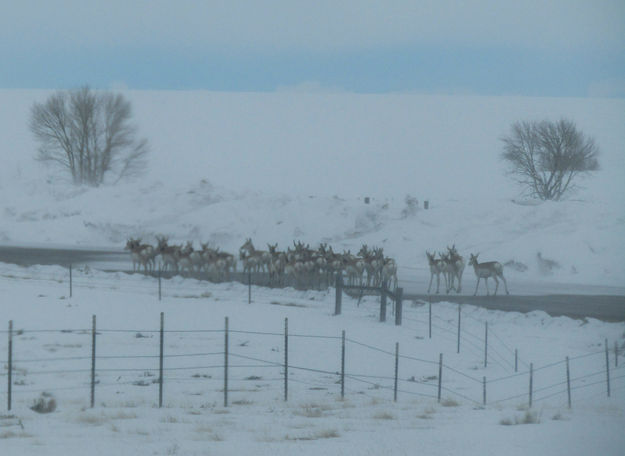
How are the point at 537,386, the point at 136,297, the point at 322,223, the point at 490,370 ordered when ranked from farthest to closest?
1. the point at 322,223
2. the point at 136,297
3. the point at 490,370
4. the point at 537,386

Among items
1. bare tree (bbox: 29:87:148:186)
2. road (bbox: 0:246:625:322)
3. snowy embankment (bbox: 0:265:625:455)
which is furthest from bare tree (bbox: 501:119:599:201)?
snowy embankment (bbox: 0:265:625:455)

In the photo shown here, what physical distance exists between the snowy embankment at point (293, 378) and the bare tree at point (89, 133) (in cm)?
5076

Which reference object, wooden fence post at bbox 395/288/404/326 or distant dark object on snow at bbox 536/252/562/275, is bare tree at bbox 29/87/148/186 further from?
wooden fence post at bbox 395/288/404/326

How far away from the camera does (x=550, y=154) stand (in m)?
66.6

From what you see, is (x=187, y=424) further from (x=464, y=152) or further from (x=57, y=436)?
(x=464, y=152)

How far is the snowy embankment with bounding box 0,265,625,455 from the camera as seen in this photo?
505 inches

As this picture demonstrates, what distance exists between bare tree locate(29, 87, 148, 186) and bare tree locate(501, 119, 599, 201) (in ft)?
113

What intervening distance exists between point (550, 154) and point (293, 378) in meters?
50.5

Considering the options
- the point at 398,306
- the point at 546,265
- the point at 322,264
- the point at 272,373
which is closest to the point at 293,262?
the point at 322,264

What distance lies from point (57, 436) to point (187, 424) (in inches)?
77.7

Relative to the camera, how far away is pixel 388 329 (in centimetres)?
2602

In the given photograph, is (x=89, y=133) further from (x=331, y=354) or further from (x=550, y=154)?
(x=331, y=354)

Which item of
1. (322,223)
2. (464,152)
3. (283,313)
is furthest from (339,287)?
(464,152)

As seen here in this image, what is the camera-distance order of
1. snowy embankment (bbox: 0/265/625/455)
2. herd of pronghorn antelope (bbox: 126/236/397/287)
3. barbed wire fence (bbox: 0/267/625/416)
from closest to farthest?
1. snowy embankment (bbox: 0/265/625/455)
2. barbed wire fence (bbox: 0/267/625/416)
3. herd of pronghorn antelope (bbox: 126/236/397/287)
